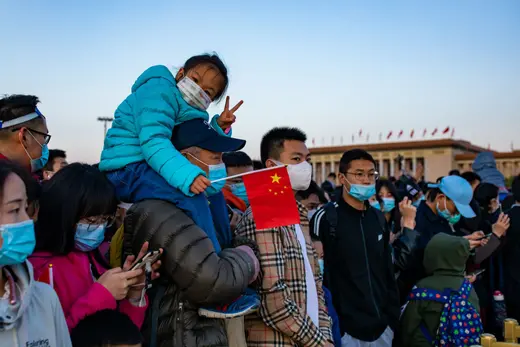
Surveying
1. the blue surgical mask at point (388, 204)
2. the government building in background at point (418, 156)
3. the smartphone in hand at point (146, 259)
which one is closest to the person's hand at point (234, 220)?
the smartphone in hand at point (146, 259)

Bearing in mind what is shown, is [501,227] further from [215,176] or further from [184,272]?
[184,272]

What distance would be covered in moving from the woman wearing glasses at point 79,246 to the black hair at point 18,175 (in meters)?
0.20

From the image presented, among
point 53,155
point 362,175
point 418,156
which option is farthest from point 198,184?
point 418,156

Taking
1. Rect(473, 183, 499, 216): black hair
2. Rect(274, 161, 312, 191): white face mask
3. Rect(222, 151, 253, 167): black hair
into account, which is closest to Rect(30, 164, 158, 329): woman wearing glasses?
Rect(274, 161, 312, 191): white face mask

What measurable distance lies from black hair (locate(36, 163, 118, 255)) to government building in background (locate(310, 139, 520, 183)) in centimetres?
4884

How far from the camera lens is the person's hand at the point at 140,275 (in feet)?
7.28

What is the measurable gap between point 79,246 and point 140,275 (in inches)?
15.2

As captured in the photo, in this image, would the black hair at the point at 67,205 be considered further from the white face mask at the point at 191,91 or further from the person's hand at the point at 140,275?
the white face mask at the point at 191,91

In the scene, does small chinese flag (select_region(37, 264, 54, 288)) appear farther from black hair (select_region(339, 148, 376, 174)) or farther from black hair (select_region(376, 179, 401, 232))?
black hair (select_region(376, 179, 401, 232))

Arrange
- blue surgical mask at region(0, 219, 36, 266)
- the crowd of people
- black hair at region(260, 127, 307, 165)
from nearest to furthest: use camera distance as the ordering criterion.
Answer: blue surgical mask at region(0, 219, 36, 266)
the crowd of people
black hair at region(260, 127, 307, 165)

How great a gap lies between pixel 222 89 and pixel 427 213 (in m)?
3.49

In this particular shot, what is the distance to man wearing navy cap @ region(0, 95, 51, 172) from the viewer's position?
3.10m

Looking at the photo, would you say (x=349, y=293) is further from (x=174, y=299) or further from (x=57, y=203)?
(x=57, y=203)

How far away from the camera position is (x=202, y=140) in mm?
2557
